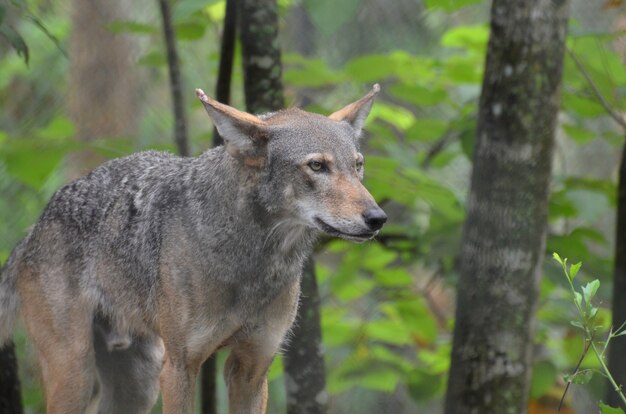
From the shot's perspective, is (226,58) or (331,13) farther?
(226,58)

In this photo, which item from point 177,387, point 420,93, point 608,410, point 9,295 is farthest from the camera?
point 420,93

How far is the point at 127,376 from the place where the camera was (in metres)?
5.22

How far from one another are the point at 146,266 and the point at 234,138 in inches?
33.0

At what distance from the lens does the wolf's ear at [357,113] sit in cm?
449

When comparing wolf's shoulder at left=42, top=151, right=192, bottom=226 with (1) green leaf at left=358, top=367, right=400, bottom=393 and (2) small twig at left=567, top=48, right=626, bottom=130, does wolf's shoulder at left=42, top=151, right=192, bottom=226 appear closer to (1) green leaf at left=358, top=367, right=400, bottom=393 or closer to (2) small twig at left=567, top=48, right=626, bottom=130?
(2) small twig at left=567, top=48, right=626, bottom=130

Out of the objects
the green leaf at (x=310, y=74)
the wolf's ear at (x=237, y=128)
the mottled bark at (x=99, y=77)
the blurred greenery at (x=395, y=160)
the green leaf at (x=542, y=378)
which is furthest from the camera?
the mottled bark at (x=99, y=77)

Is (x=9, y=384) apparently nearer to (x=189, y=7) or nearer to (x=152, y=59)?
(x=152, y=59)

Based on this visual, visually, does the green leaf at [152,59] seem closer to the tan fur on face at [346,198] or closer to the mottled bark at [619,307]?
the tan fur on face at [346,198]

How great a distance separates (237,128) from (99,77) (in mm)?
7036

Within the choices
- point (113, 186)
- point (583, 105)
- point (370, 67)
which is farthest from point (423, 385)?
point (113, 186)

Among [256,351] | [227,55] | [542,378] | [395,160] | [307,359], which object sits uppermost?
[227,55]

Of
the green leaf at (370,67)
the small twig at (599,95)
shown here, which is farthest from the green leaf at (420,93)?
the small twig at (599,95)

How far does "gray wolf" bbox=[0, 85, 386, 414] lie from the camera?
416cm

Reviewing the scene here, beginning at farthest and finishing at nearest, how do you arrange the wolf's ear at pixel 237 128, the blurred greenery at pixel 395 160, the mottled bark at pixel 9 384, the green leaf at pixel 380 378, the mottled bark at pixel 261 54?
the green leaf at pixel 380 378
the blurred greenery at pixel 395 160
the mottled bark at pixel 9 384
the mottled bark at pixel 261 54
the wolf's ear at pixel 237 128
